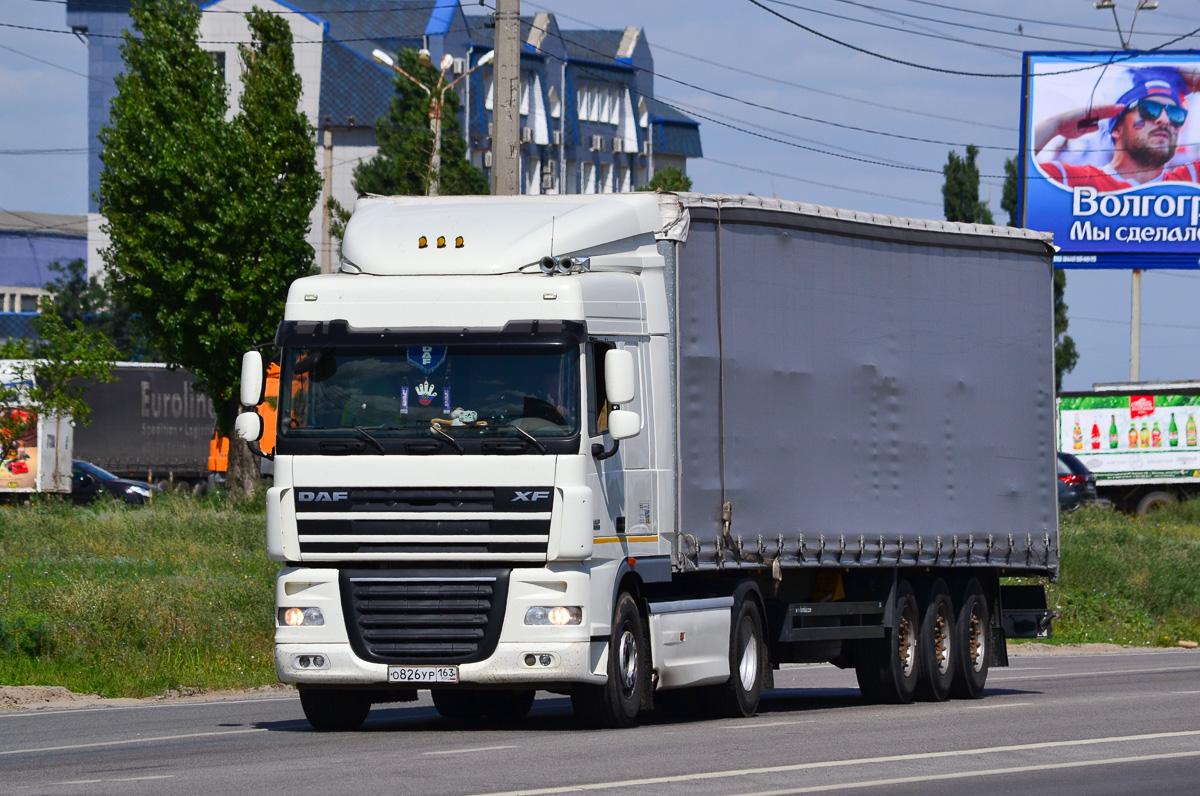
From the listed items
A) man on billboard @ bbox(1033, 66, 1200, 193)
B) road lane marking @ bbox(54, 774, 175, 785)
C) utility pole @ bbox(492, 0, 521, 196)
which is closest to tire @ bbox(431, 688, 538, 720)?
road lane marking @ bbox(54, 774, 175, 785)

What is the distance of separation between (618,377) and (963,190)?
6216cm

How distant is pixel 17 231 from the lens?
12294 centimetres

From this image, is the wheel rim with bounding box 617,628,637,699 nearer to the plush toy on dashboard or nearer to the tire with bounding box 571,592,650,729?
the tire with bounding box 571,592,650,729

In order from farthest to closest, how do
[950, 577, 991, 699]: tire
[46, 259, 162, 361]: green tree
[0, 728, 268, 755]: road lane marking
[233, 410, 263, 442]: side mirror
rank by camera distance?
[46, 259, 162, 361]: green tree, [950, 577, 991, 699]: tire, [233, 410, 263, 442]: side mirror, [0, 728, 268, 755]: road lane marking

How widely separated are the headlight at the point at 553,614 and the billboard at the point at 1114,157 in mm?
34884

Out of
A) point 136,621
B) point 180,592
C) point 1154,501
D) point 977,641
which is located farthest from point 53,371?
point 1154,501

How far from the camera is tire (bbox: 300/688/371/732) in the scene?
48.5 feet

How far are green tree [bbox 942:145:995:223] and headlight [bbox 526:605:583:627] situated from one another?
61409 mm

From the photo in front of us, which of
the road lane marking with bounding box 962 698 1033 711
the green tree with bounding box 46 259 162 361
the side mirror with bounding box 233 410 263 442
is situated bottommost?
the road lane marking with bounding box 962 698 1033 711

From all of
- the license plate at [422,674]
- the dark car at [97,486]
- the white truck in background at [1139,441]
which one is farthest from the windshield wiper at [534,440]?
the white truck in background at [1139,441]

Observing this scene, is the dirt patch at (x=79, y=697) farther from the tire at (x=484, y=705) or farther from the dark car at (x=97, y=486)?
the dark car at (x=97, y=486)

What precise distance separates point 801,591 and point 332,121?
7009 centimetres

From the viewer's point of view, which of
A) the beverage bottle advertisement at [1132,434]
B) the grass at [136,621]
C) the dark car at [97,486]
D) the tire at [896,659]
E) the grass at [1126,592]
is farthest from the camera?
the dark car at [97,486]

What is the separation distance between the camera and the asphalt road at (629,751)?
442 inches
